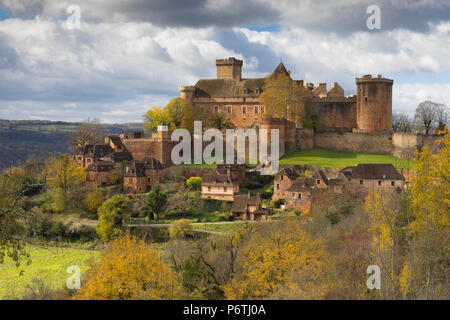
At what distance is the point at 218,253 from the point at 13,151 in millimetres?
61267

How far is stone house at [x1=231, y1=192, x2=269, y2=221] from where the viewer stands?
3522 centimetres

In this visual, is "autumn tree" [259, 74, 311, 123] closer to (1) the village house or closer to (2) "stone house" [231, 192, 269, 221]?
(1) the village house

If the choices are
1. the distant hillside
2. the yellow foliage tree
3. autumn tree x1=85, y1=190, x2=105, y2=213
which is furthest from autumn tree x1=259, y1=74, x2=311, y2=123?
the distant hillside

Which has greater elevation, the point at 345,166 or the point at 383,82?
the point at 383,82

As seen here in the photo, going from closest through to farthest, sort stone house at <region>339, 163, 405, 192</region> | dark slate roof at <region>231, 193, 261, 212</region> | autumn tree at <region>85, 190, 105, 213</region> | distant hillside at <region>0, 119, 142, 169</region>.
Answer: stone house at <region>339, 163, 405, 192</region> → dark slate roof at <region>231, 193, 261, 212</region> → autumn tree at <region>85, 190, 105, 213</region> → distant hillside at <region>0, 119, 142, 169</region>

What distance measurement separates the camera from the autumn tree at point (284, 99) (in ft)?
158

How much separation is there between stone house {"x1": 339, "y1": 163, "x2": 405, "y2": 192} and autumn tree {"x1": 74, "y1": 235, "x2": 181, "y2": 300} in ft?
67.6

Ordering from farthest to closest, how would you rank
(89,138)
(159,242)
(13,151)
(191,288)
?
(13,151) → (89,138) → (159,242) → (191,288)

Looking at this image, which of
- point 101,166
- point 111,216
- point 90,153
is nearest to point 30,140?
point 90,153
